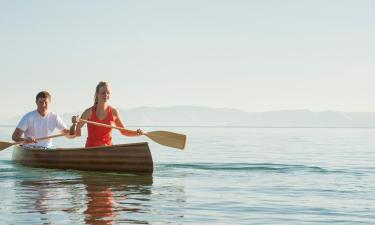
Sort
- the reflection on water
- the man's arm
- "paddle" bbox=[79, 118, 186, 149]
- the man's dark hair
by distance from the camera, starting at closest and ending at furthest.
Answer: the reflection on water
the man's dark hair
"paddle" bbox=[79, 118, 186, 149]
the man's arm

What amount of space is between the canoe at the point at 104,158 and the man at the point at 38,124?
0.36 metres

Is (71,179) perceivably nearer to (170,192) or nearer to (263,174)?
(170,192)

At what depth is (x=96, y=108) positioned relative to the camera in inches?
493

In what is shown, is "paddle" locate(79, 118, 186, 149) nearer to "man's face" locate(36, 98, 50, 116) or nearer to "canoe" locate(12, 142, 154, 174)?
"canoe" locate(12, 142, 154, 174)

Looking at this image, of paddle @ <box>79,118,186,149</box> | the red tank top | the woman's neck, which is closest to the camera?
the woman's neck

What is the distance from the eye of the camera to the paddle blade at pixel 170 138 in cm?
1329

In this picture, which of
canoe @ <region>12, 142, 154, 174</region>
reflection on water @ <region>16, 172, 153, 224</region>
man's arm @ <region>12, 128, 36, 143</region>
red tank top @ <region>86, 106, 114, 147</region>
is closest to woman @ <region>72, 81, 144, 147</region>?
red tank top @ <region>86, 106, 114, 147</region>

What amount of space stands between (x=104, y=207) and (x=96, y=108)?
447 cm

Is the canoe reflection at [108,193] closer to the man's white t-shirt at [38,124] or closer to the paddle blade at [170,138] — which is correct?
the paddle blade at [170,138]

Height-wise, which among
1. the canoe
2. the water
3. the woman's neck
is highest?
the woman's neck

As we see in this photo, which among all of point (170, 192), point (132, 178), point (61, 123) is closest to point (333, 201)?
point (170, 192)

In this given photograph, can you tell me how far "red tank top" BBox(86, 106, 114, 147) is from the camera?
12.5m

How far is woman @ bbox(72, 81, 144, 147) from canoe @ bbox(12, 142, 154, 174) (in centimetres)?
29

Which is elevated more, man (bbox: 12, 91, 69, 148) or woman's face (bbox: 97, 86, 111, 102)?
woman's face (bbox: 97, 86, 111, 102)
